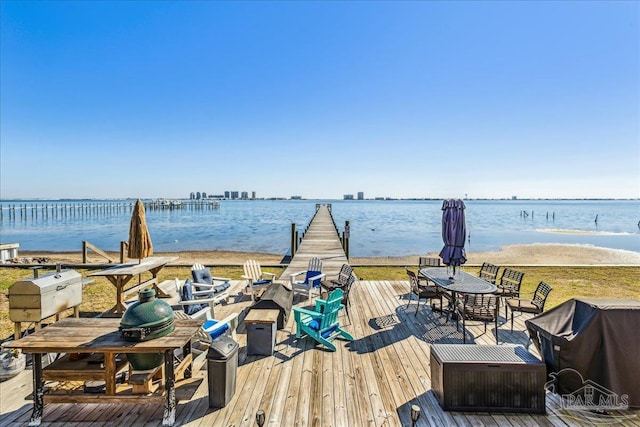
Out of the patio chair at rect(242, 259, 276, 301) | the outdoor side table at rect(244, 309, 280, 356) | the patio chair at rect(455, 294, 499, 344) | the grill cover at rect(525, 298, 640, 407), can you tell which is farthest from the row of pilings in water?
the grill cover at rect(525, 298, 640, 407)

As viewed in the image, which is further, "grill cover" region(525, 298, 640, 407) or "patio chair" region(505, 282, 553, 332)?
"patio chair" region(505, 282, 553, 332)

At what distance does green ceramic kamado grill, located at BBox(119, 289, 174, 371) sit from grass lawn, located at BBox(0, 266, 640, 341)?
182 inches

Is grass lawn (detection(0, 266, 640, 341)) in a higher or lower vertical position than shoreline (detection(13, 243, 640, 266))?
higher

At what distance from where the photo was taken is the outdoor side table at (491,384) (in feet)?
10.6

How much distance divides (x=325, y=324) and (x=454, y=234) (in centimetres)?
300

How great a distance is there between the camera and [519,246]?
25.7m

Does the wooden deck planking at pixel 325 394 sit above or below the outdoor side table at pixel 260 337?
below

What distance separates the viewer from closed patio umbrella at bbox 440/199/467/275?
19.0 ft

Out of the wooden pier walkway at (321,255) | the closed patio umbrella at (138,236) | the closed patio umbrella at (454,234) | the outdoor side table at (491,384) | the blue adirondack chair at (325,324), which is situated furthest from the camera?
the wooden pier walkway at (321,255)

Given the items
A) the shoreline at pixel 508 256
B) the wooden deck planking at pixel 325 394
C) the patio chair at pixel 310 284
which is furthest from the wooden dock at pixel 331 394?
the shoreline at pixel 508 256

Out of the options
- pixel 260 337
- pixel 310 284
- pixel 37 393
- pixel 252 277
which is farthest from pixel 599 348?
pixel 252 277

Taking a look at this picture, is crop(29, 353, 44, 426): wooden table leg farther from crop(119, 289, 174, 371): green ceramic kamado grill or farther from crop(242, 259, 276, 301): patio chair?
crop(242, 259, 276, 301): patio chair

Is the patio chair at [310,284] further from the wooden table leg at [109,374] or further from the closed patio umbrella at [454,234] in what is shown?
the wooden table leg at [109,374]

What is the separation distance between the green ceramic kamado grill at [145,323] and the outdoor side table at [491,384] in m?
2.89
